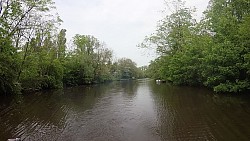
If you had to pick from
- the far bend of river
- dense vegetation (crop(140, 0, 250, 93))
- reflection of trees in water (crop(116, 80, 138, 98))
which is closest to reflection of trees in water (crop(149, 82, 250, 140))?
Answer: the far bend of river

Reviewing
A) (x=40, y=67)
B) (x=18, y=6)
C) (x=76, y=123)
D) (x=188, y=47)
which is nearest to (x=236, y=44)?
(x=188, y=47)

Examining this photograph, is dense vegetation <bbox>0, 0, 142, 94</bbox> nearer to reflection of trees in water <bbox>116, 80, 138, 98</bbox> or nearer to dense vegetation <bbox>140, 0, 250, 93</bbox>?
reflection of trees in water <bbox>116, 80, 138, 98</bbox>

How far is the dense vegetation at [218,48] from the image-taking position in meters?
20.4

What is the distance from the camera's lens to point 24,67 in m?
28.2

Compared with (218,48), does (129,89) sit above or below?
below

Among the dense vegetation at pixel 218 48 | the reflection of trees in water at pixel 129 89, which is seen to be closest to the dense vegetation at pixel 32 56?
the reflection of trees in water at pixel 129 89

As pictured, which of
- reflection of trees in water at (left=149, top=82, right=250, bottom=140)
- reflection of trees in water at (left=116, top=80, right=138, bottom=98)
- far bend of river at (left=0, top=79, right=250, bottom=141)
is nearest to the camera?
reflection of trees in water at (left=149, top=82, right=250, bottom=140)

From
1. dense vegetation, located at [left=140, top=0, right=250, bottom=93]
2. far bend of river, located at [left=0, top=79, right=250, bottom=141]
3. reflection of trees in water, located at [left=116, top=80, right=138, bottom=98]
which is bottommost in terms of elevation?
far bend of river, located at [left=0, top=79, right=250, bottom=141]

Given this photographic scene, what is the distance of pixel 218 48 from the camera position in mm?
21578

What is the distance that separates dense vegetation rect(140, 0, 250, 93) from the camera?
66.9 ft

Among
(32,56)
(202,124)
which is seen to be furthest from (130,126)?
(32,56)

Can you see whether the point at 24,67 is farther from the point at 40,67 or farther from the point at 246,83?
the point at 246,83

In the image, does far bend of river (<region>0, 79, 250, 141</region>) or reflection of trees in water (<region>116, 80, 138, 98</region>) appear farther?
reflection of trees in water (<region>116, 80, 138, 98</region>)

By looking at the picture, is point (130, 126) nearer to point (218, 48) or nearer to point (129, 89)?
point (218, 48)
